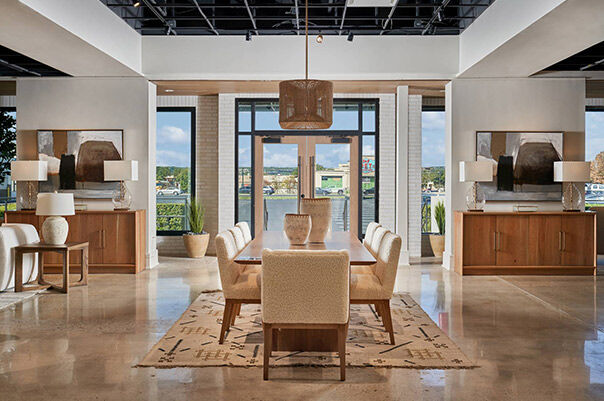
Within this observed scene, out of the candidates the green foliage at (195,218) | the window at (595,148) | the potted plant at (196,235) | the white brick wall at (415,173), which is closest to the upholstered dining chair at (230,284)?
the potted plant at (196,235)

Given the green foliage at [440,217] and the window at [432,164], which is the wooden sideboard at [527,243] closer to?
the green foliage at [440,217]

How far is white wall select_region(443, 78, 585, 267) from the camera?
8.00 metres

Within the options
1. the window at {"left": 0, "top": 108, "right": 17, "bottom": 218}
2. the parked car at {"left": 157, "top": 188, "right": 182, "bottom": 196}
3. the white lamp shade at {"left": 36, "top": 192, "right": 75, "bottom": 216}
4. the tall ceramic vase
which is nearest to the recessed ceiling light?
the tall ceramic vase

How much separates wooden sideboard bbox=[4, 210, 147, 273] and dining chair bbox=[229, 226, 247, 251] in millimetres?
2789

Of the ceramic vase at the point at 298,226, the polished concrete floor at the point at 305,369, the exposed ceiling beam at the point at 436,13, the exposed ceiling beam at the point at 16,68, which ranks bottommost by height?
the polished concrete floor at the point at 305,369

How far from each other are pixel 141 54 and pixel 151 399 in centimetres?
590

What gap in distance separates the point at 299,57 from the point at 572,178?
160 inches

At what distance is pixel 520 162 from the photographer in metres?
8.02

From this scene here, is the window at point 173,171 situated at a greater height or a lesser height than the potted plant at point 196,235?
greater

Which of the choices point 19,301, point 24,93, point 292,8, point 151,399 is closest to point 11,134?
point 24,93

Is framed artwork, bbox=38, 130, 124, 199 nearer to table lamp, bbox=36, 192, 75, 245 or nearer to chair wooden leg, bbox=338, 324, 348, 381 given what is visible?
table lamp, bbox=36, 192, 75, 245

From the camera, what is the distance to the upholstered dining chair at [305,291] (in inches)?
132

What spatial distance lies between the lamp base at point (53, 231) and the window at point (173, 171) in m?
3.61

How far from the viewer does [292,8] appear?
6992mm
